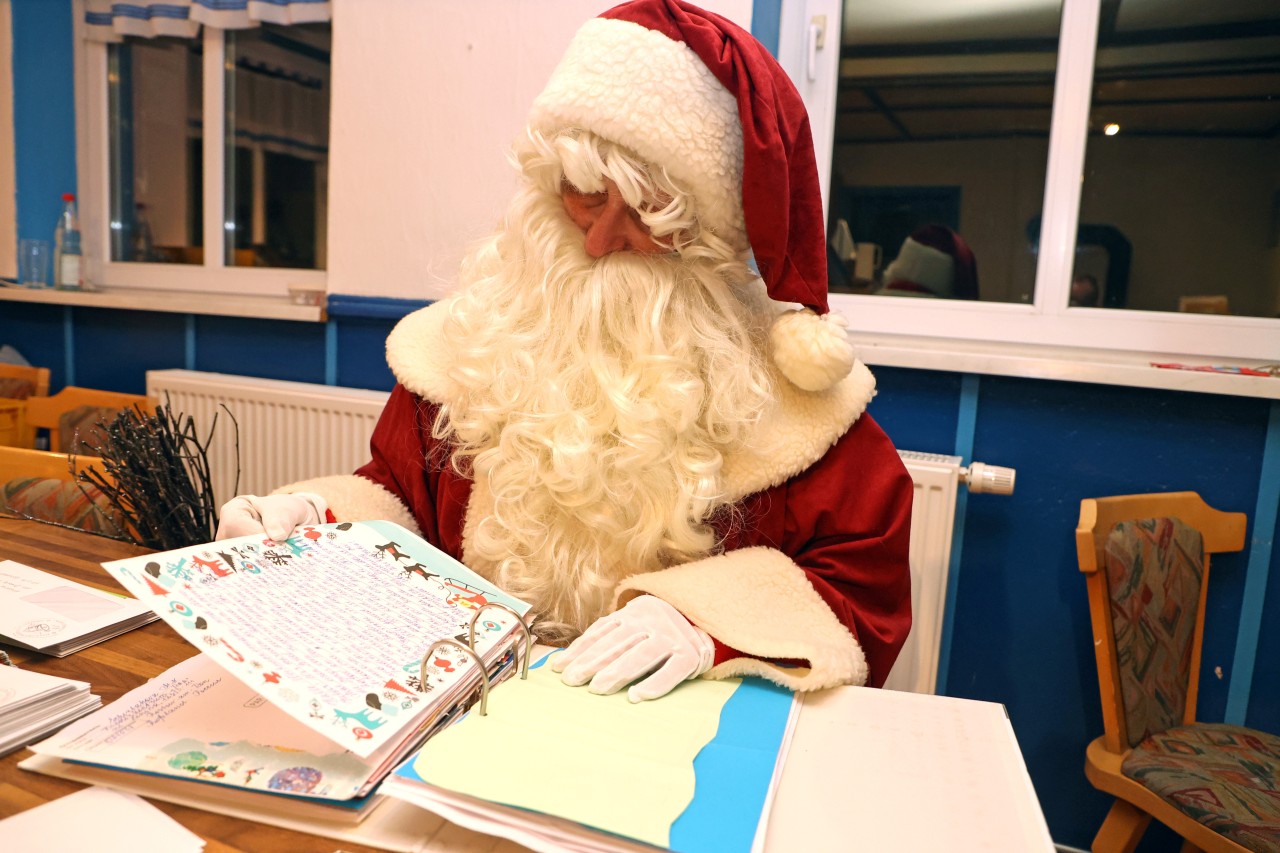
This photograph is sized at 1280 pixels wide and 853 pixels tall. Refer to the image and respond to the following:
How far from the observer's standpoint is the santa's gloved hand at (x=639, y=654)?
2.60 feet

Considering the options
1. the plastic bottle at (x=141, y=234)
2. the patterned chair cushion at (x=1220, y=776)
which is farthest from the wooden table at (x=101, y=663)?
the plastic bottle at (x=141, y=234)

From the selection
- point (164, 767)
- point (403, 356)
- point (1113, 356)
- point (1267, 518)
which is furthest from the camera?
point (1113, 356)

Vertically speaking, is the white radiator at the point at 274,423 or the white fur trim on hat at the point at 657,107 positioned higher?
the white fur trim on hat at the point at 657,107

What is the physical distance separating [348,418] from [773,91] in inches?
65.0

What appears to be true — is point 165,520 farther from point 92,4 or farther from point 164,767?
point 92,4

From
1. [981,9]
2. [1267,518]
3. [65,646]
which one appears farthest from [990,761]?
[981,9]

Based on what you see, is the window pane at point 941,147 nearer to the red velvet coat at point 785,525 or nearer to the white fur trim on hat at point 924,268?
the white fur trim on hat at point 924,268

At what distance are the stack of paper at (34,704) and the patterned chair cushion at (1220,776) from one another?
1.56m

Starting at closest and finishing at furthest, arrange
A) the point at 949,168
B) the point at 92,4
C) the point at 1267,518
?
1. the point at 1267,518
2. the point at 949,168
3. the point at 92,4

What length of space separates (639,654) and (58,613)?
2.18 ft

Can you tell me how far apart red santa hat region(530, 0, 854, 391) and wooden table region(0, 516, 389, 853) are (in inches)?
29.9

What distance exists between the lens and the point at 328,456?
92.4 inches

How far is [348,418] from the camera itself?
2305mm

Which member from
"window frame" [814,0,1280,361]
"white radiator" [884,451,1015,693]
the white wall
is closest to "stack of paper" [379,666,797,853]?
"white radiator" [884,451,1015,693]
